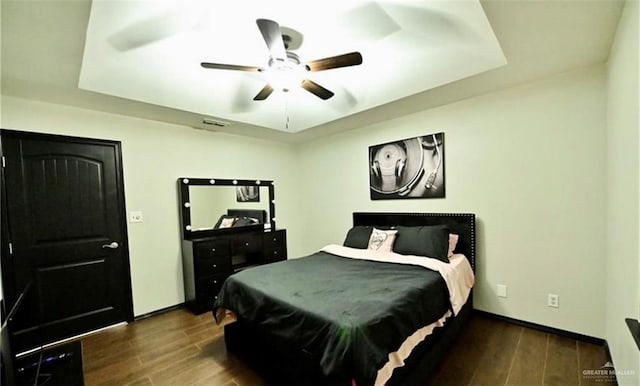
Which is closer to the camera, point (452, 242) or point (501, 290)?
point (501, 290)

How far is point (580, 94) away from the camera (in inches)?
88.7

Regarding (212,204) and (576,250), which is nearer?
(576,250)

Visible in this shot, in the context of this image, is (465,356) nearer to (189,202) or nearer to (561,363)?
(561,363)

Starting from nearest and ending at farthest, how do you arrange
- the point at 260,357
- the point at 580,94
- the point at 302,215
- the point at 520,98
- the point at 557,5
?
the point at 557,5, the point at 260,357, the point at 580,94, the point at 520,98, the point at 302,215

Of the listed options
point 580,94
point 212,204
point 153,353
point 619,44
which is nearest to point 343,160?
point 212,204

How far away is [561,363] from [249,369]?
2.34m

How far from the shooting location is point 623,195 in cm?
159

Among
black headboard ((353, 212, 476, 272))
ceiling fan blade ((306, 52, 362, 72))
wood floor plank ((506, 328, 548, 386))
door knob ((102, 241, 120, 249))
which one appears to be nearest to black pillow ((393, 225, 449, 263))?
black headboard ((353, 212, 476, 272))

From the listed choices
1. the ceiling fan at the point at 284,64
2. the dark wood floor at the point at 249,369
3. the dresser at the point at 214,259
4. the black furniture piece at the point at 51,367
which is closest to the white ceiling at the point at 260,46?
the ceiling fan at the point at 284,64

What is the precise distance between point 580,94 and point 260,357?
3.35m

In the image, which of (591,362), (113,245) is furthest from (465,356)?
(113,245)

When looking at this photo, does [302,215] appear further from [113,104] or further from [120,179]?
[113,104]

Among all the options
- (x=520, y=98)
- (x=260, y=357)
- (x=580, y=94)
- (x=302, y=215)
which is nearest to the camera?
(x=260, y=357)

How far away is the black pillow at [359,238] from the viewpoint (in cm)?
328
